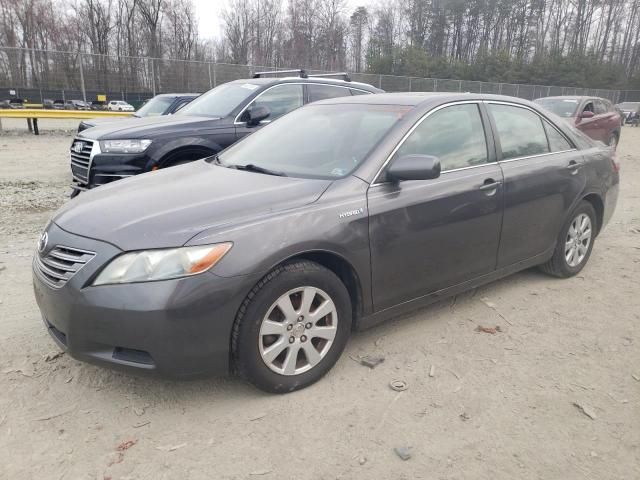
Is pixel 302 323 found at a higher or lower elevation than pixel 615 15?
lower

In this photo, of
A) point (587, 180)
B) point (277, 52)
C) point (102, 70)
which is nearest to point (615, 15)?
point (277, 52)

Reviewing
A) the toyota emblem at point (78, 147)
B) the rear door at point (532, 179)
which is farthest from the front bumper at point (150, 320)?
the toyota emblem at point (78, 147)

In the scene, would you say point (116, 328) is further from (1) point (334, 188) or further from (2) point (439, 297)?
(2) point (439, 297)

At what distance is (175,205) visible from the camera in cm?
285

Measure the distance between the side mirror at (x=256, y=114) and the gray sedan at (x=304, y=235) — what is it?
2.50 m

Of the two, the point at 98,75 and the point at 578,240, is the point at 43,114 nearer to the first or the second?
the point at 98,75

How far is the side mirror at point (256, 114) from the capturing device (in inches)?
255

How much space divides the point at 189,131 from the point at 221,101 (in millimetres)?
1024

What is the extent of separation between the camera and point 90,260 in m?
2.54

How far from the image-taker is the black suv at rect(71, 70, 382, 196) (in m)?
5.91

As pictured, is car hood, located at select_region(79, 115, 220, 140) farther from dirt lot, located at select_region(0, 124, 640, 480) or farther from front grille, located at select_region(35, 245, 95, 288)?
front grille, located at select_region(35, 245, 95, 288)

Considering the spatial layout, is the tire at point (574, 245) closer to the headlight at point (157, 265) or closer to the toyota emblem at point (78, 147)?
the headlight at point (157, 265)

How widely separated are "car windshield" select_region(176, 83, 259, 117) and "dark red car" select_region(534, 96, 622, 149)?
8.03 metres

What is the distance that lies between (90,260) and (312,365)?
4.35 feet
